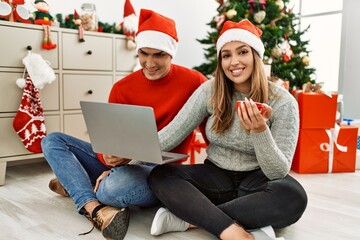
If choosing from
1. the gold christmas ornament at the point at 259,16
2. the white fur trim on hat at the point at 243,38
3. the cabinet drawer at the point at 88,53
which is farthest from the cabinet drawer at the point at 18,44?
the gold christmas ornament at the point at 259,16

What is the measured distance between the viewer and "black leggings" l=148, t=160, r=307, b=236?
1178 millimetres

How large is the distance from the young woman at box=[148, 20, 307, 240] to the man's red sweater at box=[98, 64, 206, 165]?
0.32ft

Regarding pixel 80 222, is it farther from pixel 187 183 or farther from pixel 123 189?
pixel 187 183

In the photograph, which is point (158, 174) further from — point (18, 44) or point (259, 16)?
point (259, 16)

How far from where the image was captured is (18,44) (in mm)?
2027

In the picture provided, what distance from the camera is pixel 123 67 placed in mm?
2553

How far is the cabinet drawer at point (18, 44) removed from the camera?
1.97 metres

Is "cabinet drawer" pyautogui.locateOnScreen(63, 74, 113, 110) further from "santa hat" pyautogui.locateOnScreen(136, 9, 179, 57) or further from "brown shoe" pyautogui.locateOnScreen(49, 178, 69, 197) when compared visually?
"santa hat" pyautogui.locateOnScreen(136, 9, 179, 57)

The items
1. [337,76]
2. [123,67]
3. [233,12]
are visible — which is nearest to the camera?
[123,67]

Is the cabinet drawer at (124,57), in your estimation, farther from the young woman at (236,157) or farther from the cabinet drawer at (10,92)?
the young woman at (236,157)

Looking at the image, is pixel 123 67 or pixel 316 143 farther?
pixel 123 67

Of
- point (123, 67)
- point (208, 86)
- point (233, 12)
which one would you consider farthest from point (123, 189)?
point (233, 12)

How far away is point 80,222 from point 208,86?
73cm

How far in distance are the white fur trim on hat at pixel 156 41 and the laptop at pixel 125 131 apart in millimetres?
406
